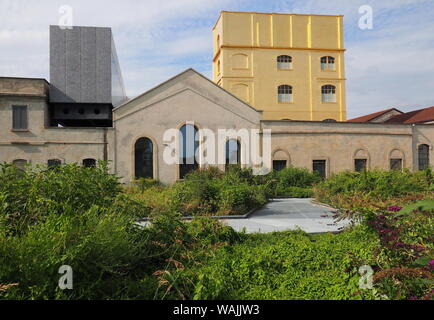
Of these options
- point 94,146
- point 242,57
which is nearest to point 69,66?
point 94,146

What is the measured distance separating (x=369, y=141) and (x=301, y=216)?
17.3 m

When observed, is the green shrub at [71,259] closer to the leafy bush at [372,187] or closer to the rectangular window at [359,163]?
the leafy bush at [372,187]

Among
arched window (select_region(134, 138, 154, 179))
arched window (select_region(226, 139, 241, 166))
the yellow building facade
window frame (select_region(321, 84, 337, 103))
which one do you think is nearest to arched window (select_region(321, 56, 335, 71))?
the yellow building facade

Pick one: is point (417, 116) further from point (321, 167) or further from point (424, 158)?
point (321, 167)

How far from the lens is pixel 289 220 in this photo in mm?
12125

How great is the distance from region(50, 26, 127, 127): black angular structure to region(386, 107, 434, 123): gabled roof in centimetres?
3240

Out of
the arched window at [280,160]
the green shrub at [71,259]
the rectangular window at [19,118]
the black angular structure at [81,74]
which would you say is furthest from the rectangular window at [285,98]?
the green shrub at [71,259]

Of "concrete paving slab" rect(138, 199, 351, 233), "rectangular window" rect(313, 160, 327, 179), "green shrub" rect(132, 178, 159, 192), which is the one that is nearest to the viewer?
"concrete paving slab" rect(138, 199, 351, 233)

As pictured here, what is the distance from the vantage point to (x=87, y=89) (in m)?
25.6

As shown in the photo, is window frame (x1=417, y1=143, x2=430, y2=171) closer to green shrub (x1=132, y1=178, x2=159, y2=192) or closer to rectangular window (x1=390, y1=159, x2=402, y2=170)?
rectangular window (x1=390, y1=159, x2=402, y2=170)

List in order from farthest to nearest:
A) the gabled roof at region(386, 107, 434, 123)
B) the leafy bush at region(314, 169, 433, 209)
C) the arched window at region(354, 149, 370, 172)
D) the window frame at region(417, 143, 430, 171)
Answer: the gabled roof at region(386, 107, 434, 123) → the window frame at region(417, 143, 430, 171) → the arched window at region(354, 149, 370, 172) → the leafy bush at region(314, 169, 433, 209)

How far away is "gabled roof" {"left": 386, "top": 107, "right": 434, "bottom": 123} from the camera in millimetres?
34300

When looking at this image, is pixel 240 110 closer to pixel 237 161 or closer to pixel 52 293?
pixel 237 161

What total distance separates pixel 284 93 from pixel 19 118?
2482cm
